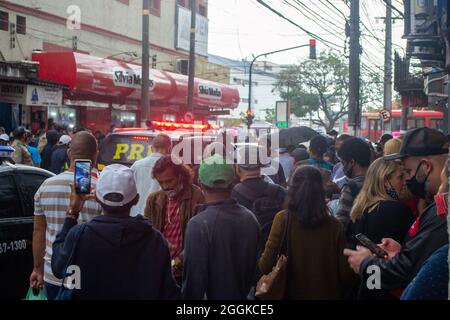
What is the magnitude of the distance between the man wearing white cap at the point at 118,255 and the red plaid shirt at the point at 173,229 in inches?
55.8

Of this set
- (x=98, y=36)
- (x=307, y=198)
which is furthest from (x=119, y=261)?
(x=98, y=36)

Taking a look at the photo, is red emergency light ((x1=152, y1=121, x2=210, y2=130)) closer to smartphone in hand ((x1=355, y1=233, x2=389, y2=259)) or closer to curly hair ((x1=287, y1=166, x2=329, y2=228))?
curly hair ((x1=287, y1=166, x2=329, y2=228))

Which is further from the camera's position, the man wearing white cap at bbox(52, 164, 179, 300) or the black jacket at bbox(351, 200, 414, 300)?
the black jacket at bbox(351, 200, 414, 300)

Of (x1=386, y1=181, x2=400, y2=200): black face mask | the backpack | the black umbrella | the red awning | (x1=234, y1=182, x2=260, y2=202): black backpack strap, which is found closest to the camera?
(x1=386, y1=181, x2=400, y2=200): black face mask

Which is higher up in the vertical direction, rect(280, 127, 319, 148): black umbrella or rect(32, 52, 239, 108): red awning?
rect(32, 52, 239, 108): red awning

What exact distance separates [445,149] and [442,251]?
136cm

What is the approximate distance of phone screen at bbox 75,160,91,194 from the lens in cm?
417

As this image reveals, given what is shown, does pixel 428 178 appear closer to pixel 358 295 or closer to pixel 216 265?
pixel 358 295

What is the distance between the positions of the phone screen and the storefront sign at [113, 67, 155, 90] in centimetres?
2138

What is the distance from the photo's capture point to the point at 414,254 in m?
3.27

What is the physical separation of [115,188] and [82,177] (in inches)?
21.7

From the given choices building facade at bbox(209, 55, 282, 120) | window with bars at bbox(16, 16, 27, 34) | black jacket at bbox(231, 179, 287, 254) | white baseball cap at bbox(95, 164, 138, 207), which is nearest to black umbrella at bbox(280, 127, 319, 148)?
black jacket at bbox(231, 179, 287, 254)

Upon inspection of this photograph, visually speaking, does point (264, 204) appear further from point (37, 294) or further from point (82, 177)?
point (37, 294)

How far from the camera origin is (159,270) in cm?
366
